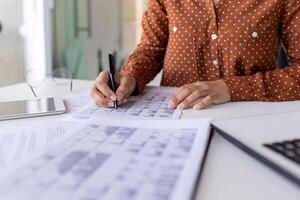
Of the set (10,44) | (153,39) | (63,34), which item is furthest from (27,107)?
(63,34)

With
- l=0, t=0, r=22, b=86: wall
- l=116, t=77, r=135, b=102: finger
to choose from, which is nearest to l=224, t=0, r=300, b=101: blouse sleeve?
l=116, t=77, r=135, b=102: finger

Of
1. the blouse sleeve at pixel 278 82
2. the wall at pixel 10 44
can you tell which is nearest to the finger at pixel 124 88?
the blouse sleeve at pixel 278 82

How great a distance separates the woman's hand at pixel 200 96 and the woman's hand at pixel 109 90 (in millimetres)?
121

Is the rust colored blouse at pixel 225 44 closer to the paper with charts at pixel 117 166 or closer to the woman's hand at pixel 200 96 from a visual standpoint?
the woman's hand at pixel 200 96

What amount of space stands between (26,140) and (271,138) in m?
0.38

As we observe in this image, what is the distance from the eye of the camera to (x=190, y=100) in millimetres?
813

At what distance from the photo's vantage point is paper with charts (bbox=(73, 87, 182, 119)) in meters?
0.75

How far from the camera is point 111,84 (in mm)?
901

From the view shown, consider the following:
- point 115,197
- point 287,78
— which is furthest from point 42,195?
point 287,78

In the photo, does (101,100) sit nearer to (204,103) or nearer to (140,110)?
(140,110)

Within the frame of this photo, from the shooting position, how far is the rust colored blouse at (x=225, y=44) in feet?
3.07

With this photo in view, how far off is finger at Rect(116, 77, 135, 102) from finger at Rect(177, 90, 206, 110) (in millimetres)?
141

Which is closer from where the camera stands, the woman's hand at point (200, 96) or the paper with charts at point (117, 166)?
the paper with charts at point (117, 166)

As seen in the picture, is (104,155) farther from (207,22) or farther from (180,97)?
(207,22)
